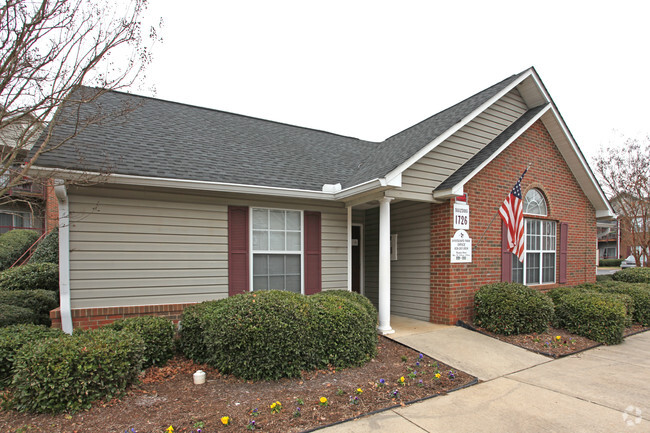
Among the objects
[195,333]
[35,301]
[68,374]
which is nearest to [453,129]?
[195,333]

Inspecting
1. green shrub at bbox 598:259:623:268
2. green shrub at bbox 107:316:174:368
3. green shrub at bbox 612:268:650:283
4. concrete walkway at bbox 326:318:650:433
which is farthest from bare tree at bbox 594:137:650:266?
green shrub at bbox 598:259:623:268

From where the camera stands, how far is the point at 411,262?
322 inches

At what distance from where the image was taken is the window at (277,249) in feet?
23.2

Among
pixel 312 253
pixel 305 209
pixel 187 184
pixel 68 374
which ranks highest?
pixel 187 184

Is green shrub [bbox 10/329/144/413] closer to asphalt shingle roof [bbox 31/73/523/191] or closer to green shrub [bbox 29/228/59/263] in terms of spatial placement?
asphalt shingle roof [bbox 31/73/523/191]

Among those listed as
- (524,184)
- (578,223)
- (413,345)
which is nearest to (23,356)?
(413,345)

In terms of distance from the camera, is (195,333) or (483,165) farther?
(483,165)

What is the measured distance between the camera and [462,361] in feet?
18.1

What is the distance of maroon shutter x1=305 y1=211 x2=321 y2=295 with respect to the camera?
7.50 meters

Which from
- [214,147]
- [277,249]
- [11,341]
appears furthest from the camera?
[214,147]

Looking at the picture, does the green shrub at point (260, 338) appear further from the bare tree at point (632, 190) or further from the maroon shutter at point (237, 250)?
the bare tree at point (632, 190)

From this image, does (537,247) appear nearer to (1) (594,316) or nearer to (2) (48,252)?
(1) (594,316)

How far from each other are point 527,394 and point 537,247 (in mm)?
5733

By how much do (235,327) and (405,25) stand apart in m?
9.36
